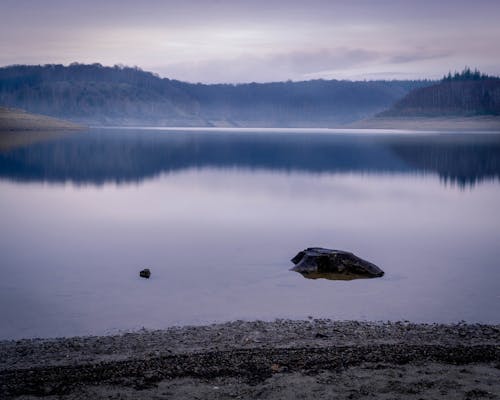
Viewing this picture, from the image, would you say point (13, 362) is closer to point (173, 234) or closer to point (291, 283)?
point (291, 283)

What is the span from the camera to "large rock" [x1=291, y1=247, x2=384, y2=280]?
37.6 ft

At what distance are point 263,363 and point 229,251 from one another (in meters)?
6.92

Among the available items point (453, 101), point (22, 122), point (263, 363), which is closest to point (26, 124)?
point (22, 122)

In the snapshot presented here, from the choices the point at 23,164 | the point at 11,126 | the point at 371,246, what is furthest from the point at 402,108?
the point at 371,246

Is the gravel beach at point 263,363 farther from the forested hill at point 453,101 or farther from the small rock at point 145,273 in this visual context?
the forested hill at point 453,101

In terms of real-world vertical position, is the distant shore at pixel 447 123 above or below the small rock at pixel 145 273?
above

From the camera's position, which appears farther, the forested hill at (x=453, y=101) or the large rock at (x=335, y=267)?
the forested hill at (x=453, y=101)

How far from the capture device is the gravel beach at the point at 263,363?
5.95 m

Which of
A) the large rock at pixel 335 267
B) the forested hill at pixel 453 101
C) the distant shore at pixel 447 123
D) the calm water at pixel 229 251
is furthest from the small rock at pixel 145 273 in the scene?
the forested hill at pixel 453 101

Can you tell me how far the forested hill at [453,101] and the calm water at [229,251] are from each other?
149445 mm

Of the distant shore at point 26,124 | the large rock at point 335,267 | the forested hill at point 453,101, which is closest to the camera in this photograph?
the large rock at point 335,267

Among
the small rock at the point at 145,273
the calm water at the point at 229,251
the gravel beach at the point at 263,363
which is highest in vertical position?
the gravel beach at the point at 263,363

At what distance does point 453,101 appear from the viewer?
175m

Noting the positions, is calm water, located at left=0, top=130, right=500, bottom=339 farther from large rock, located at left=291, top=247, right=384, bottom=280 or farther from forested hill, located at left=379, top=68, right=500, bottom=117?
forested hill, located at left=379, top=68, right=500, bottom=117
